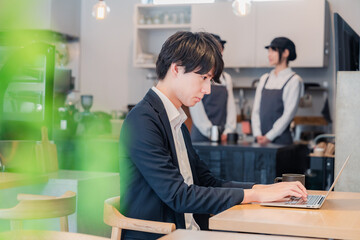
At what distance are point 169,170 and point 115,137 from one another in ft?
9.62

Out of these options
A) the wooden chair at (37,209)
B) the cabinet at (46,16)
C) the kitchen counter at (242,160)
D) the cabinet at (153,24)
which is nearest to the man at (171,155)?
the wooden chair at (37,209)

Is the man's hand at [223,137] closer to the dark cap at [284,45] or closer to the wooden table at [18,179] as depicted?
the dark cap at [284,45]

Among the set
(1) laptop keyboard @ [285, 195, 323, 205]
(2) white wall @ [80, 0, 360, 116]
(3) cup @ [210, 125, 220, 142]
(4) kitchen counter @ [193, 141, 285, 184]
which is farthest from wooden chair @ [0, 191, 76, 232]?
(2) white wall @ [80, 0, 360, 116]

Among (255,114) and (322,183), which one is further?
(255,114)

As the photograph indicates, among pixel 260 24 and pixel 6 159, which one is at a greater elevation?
pixel 260 24

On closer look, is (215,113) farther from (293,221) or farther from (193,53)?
(293,221)

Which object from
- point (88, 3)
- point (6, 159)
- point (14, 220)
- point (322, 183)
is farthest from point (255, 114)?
point (88, 3)

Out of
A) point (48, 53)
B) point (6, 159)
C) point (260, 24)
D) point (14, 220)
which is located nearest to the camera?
point (14, 220)

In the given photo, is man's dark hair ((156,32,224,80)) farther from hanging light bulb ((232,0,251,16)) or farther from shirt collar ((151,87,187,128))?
hanging light bulb ((232,0,251,16))

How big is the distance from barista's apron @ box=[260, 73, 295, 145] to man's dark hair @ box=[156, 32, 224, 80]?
2.63 m

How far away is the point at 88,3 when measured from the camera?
7180mm

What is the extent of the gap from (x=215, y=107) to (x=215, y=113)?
0.05 meters

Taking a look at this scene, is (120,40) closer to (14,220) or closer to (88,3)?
(88,3)

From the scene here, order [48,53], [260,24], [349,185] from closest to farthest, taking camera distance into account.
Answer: [349,185]
[48,53]
[260,24]
